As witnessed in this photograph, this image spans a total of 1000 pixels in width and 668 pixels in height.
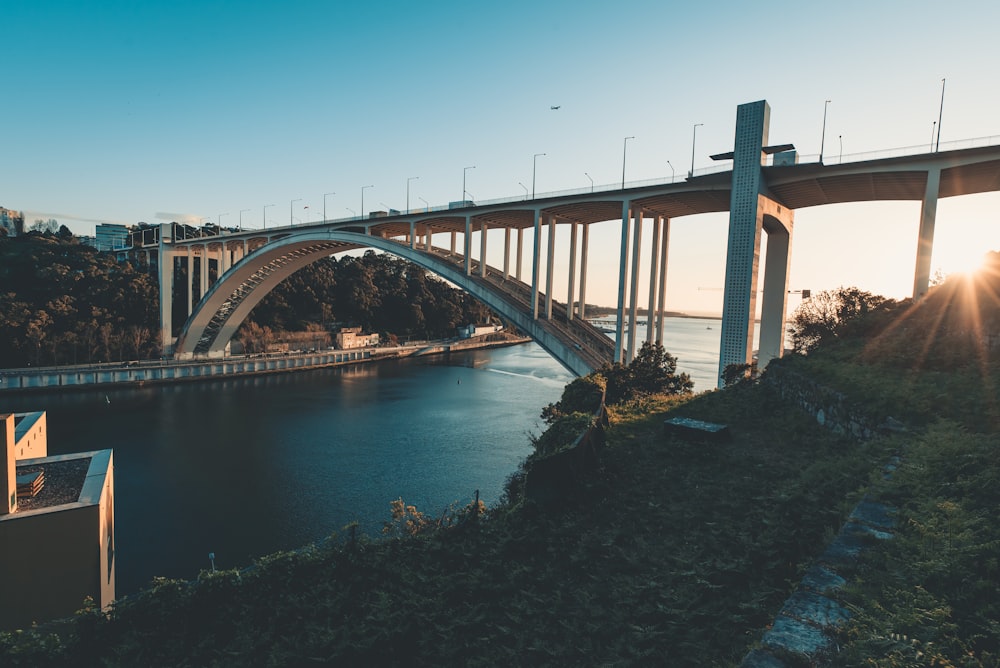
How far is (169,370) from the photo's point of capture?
116ft

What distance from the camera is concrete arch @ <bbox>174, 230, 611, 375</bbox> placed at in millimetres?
20828

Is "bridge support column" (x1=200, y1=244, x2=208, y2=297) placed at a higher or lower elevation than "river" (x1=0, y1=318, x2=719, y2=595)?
higher

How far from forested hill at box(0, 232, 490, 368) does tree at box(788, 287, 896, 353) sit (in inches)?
1747

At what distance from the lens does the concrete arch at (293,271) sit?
2083 centimetres

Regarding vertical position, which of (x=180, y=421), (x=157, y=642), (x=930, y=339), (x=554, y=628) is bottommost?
(x=180, y=421)

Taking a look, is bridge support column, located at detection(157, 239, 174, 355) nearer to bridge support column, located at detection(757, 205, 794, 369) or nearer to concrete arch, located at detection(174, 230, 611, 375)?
concrete arch, located at detection(174, 230, 611, 375)

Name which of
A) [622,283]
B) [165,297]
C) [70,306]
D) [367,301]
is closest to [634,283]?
[622,283]

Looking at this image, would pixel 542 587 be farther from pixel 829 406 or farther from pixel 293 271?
pixel 293 271

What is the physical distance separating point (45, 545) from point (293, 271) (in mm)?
35153

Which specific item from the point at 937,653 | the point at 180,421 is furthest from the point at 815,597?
the point at 180,421

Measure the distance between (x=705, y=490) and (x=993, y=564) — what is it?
143 inches

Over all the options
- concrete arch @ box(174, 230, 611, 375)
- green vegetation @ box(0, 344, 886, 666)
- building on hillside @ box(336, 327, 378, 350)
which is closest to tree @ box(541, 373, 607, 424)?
green vegetation @ box(0, 344, 886, 666)

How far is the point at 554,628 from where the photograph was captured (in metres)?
4.38

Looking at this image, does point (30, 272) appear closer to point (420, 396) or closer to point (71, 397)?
point (71, 397)
